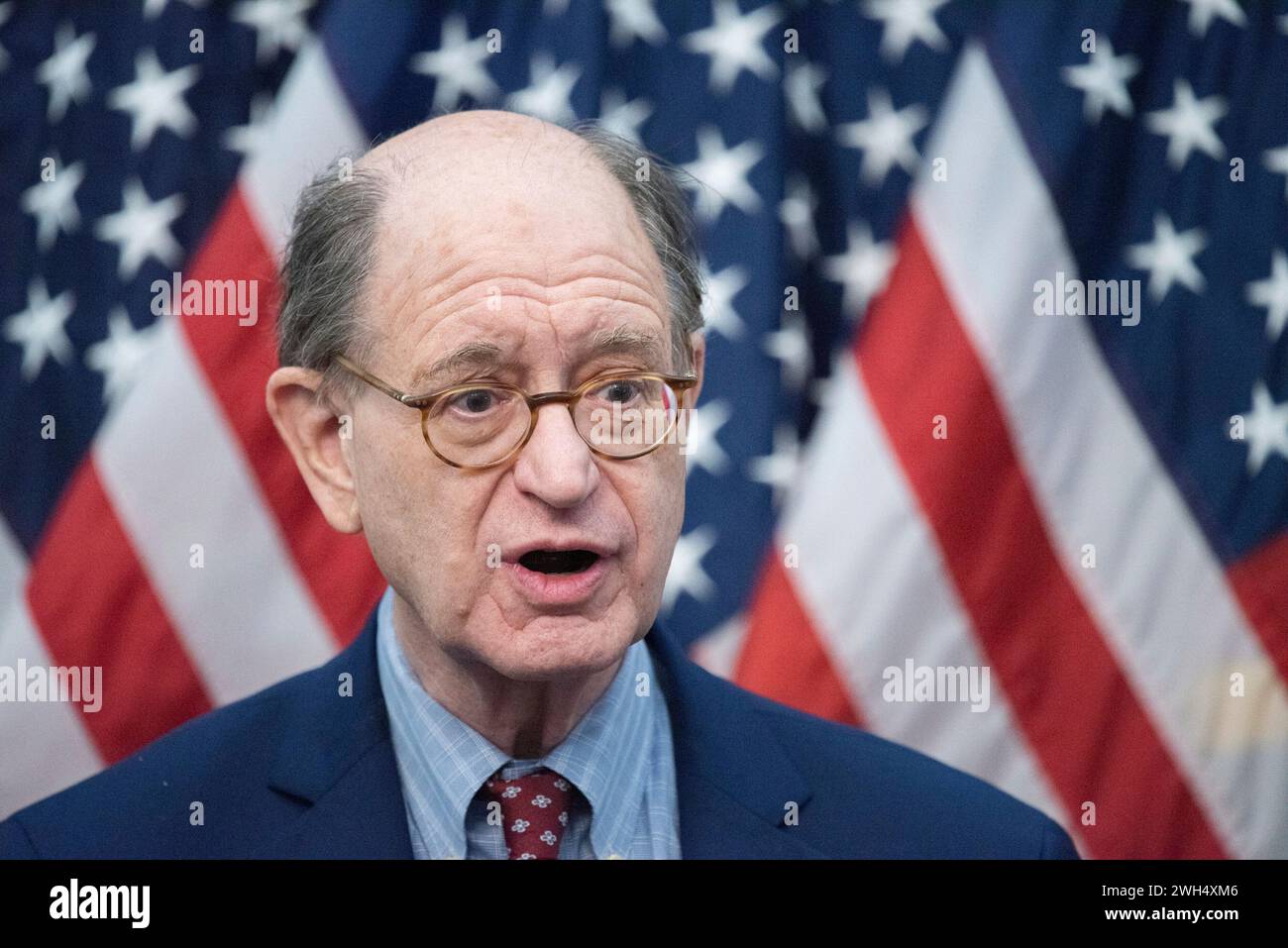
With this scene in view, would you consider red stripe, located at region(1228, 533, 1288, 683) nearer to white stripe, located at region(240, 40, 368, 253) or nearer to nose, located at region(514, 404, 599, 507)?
→ nose, located at region(514, 404, 599, 507)

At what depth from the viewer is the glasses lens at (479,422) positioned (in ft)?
4.98

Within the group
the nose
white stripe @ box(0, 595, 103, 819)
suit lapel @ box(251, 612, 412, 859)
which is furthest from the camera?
white stripe @ box(0, 595, 103, 819)

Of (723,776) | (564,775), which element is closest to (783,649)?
(723,776)

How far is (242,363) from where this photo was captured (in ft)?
8.34

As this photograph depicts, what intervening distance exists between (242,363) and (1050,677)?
1656 mm

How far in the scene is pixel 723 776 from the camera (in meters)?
1.71

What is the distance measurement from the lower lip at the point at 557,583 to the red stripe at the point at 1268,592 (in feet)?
5.09

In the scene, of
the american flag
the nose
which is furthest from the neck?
the american flag

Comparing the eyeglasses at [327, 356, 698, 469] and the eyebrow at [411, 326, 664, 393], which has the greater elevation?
the eyebrow at [411, 326, 664, 393]

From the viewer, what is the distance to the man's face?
1.51 m

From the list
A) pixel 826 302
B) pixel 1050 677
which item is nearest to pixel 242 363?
pixel 826 302

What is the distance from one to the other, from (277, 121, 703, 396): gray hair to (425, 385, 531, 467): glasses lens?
0.15m

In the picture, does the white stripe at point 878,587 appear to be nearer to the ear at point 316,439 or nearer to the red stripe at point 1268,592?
the red stripe at point 1268,592
